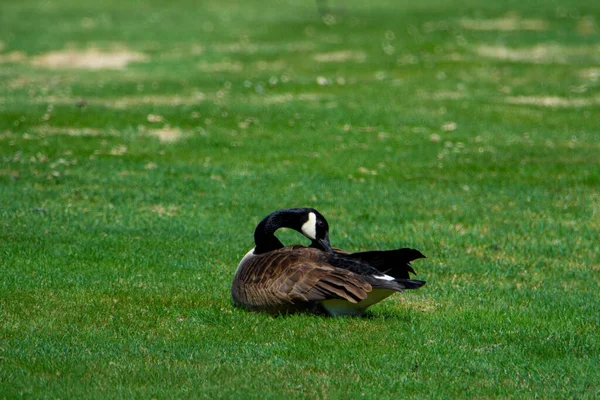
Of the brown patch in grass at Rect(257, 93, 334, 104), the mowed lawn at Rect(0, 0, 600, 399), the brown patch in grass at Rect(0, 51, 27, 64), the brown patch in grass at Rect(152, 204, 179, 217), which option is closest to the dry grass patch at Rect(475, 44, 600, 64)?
the mowed lawn at Rect(0, 0, 600, 399)

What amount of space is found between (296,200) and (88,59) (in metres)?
16.6

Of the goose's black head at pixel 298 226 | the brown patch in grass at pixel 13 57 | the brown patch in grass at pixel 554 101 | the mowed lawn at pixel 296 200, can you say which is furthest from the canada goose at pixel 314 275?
the brown patch in grass at pixel 13 57

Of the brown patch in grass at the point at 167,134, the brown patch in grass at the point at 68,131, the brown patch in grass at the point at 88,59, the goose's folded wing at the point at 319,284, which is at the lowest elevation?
the brown patch in grass at the point at 167,134

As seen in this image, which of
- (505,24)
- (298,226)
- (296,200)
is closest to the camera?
(298,226)

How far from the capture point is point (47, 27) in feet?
112

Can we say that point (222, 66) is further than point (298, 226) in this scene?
Yes

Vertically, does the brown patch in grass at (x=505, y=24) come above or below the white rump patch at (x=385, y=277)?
A: above

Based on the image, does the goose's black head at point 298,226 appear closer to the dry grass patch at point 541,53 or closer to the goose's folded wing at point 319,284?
the goose's folded wing at point 319,284

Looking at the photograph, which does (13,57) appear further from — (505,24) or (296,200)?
(296,200)

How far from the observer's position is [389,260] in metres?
8.51

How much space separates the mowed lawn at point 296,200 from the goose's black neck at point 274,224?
0.67 m

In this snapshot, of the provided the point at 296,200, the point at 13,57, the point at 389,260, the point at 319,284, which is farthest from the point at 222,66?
the point at 319,284

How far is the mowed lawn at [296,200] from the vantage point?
7.39 meters

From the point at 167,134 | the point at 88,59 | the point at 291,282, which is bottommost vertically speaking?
the point at 167,134
